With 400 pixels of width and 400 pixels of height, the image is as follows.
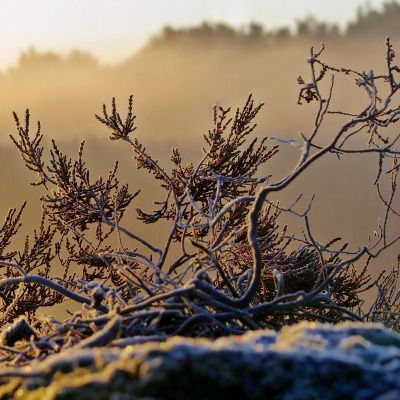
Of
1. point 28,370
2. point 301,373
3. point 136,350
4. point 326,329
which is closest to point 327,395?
point 301,373

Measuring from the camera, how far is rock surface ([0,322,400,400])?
1413 mm

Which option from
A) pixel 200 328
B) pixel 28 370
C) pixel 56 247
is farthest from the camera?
pixel 56 247

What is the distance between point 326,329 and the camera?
1.74 metres

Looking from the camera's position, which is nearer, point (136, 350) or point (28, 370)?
point (136, 350)

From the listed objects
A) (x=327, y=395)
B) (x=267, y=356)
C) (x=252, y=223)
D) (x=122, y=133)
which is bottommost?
(x=327, y=395)

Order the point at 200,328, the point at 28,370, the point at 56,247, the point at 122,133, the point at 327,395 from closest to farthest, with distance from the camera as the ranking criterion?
the point at 327,395 → the point at 28,370 → the point at 200,328 → the point at 122,133 → the point at 56,247

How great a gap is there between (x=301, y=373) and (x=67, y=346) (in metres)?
1.08

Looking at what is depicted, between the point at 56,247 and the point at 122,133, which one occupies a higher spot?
the point at 122,133

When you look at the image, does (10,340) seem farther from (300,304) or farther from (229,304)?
(300,304)

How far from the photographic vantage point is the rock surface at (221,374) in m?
1.41

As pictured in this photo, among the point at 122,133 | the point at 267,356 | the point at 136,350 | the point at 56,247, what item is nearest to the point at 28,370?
the point at 136,350

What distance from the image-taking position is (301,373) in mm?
1455

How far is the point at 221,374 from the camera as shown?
4.70ft

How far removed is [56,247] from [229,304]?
8291 mm
